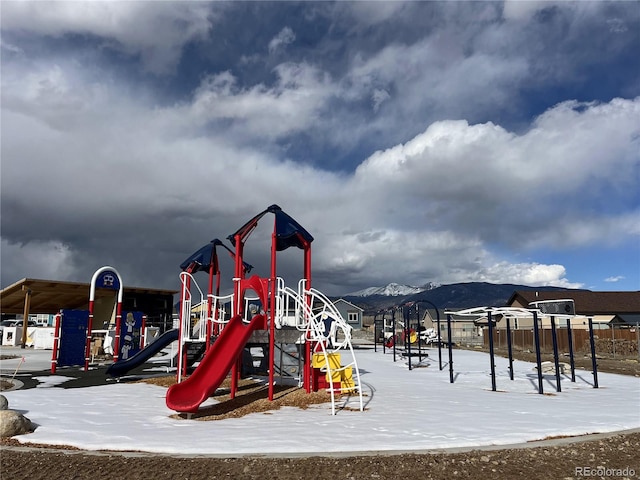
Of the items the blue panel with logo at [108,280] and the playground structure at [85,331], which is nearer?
the playground structure at [85,331]

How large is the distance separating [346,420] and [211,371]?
3.28 meters

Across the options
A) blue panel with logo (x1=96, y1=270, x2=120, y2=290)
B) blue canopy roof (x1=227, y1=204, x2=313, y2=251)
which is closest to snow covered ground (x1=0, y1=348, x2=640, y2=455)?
blue canopy roof (x1=227, y1=204, x2=313, y2=251)

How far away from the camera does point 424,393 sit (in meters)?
13.4

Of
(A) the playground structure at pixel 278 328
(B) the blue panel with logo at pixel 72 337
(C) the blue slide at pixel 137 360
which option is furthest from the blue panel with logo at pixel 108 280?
(A) the playground structure at pixel 278 328

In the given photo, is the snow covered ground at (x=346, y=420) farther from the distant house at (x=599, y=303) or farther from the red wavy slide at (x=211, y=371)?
the distant house at (x=599, y=303)

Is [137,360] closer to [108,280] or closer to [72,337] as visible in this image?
[72,337]

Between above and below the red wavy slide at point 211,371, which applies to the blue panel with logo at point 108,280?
above

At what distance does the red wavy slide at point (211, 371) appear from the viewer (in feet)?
31.8

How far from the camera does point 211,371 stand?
1048 centimetres

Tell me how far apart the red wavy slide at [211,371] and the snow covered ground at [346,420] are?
16.2 inches

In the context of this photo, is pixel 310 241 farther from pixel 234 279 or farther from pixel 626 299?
pixel 626 299

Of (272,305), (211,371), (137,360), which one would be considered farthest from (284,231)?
(137,360)

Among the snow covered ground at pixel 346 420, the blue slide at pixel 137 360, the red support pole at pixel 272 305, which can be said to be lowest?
the snow covered ground at pixel 346 420

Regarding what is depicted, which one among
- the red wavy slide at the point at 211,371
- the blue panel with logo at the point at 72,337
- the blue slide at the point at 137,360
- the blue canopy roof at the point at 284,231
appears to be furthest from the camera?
the blue panel with logo at the point at 72,337
